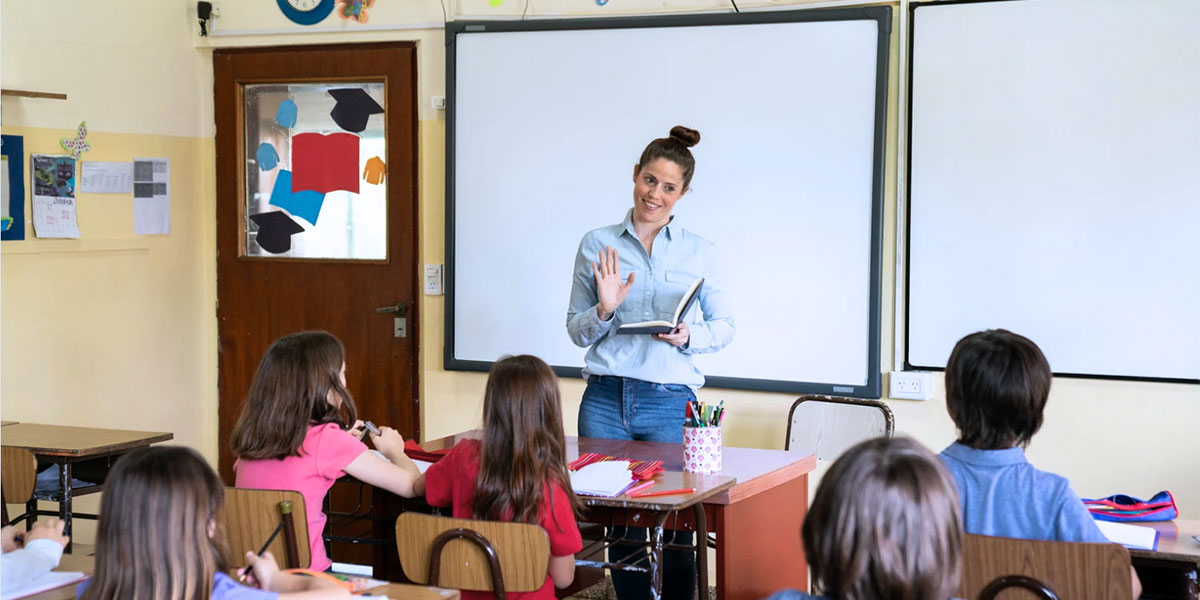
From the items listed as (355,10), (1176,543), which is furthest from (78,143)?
(1176,543)

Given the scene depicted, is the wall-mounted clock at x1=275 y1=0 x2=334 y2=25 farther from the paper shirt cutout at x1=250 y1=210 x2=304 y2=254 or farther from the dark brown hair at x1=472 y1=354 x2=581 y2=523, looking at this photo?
the dark brown hair at x1=472 y1=354 x2=581 y2=523

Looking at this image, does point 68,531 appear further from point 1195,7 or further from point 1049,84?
point 1195,7

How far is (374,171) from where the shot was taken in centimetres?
512

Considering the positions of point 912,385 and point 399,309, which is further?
point 399,309

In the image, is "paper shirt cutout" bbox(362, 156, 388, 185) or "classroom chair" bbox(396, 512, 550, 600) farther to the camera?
"paper shirt cutout" bbox(362, 156, 388, 185)

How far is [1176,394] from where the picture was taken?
3977mm

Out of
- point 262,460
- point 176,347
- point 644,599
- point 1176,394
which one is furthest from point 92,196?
point 1176,394

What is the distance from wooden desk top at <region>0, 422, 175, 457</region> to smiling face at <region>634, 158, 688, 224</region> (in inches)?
70.1

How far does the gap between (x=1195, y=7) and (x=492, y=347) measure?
2.81 metres

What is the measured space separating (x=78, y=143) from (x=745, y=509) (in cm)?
321

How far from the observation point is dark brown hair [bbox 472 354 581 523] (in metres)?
2.58

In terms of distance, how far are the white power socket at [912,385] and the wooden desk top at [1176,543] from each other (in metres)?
1.58

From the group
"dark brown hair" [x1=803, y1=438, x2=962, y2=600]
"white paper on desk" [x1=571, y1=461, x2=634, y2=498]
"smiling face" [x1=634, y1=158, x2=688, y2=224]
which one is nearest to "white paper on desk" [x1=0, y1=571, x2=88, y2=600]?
"white paper on desk" [x1=571, y1=461, x2=634, y2=498]

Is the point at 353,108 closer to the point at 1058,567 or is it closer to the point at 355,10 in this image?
the point at 355,10
